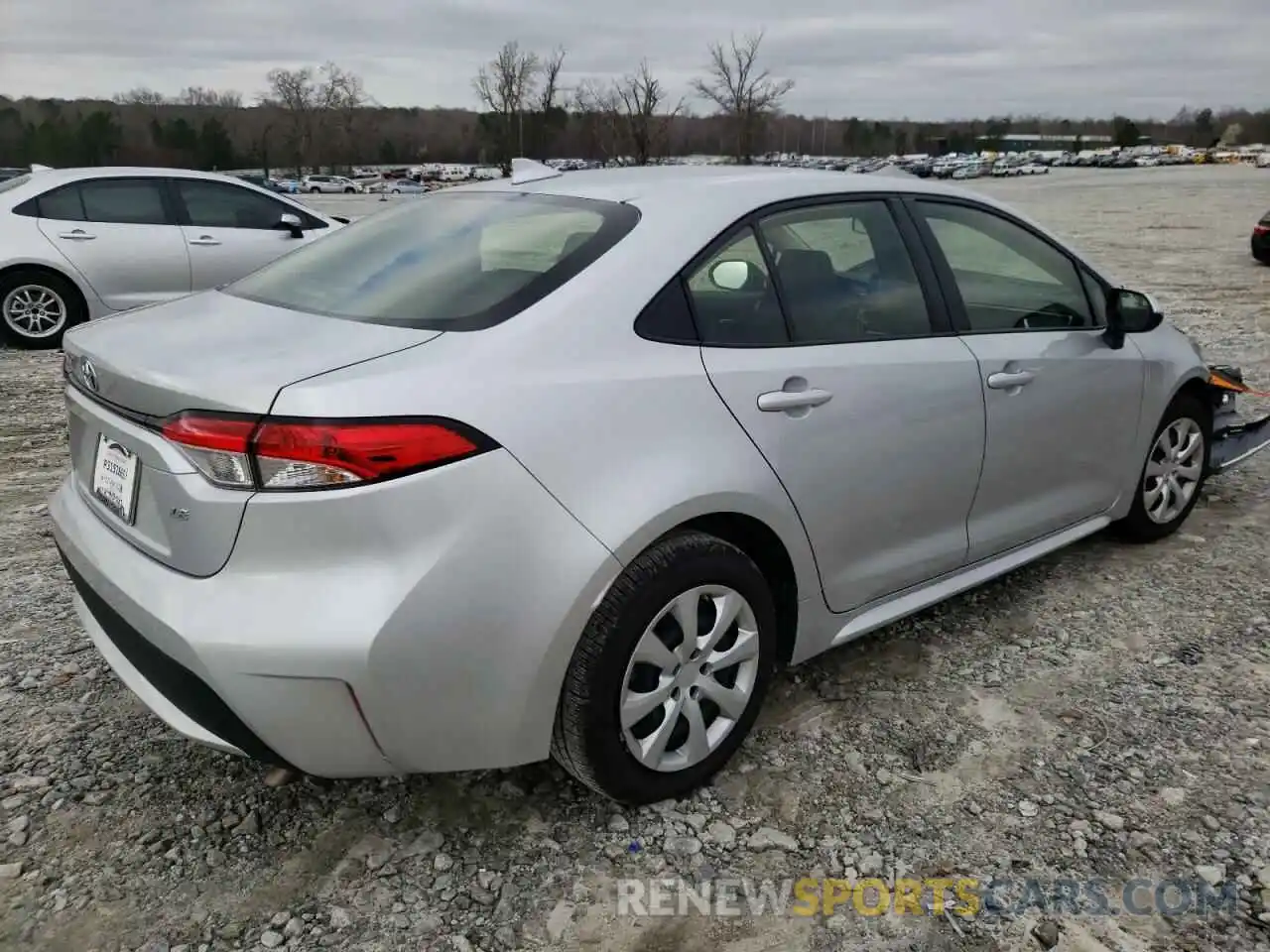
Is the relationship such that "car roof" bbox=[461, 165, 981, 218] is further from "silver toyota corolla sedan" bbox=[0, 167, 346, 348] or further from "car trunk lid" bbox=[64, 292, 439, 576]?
"silver toyota corolla sedan" bbox=[0, 167, 346, 348]

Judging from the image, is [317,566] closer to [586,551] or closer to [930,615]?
[586,551]

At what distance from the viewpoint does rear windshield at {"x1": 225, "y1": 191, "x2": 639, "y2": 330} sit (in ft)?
7.54

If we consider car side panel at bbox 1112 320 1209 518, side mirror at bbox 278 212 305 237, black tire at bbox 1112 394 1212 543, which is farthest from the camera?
side mirror at bbox 278 212 305 237

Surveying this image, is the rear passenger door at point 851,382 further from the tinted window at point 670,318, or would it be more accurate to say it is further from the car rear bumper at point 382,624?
the car rear bumper at point 382,624

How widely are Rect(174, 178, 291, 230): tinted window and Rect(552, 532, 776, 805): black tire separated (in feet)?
24.4

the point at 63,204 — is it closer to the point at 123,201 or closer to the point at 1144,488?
the point at 123,201

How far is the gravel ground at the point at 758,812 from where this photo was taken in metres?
2.14

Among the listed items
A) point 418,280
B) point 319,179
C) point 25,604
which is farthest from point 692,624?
point 319,179

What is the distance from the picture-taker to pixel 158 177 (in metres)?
8.28

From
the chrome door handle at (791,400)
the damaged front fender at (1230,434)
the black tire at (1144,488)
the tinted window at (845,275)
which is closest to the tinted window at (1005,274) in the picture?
the tinted window at (845,275)

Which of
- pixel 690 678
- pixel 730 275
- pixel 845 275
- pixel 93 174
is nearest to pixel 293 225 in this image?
pixel 93 174

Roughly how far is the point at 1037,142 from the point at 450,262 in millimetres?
156731

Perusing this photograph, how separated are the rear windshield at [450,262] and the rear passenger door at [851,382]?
33 cm

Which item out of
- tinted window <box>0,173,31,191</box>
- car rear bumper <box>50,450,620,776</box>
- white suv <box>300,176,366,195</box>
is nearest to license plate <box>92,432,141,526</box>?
car rear bumper <box>50,450,620,776</box>
